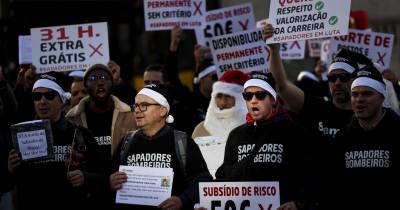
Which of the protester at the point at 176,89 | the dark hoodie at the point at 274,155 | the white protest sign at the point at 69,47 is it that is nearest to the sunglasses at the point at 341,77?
the dark hoodie at the point at 274,155

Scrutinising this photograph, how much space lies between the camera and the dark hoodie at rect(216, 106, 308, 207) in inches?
254

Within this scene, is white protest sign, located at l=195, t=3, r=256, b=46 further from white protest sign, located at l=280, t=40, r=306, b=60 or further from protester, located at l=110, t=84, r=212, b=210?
protester, located at l=110, t=84, r=212, b=210

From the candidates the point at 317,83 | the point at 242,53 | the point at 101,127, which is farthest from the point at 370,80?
the point at 317,83

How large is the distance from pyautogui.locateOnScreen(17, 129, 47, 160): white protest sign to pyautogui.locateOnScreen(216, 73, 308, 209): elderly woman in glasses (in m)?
1.55

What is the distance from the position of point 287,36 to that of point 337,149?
1.36 metres

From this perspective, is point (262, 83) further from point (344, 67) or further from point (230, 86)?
point (230, 86)

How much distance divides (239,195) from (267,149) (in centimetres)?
41

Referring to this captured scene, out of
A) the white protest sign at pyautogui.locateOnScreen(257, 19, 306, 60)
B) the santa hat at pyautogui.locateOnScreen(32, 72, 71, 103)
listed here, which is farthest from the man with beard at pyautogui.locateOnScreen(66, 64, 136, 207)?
the white protest sign at pyautogui.locateOnScreen(257, 19, 306, 60)

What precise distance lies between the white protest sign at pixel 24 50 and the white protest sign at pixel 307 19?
3.90 m

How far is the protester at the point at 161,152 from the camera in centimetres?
665

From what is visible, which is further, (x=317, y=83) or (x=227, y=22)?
(x=317, y=83)

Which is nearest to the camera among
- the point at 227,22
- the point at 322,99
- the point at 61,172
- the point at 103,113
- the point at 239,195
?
the point at 239,195

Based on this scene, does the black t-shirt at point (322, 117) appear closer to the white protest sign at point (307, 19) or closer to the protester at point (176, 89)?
the white protest sign at point (307, 19)

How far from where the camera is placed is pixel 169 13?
1069 cm
